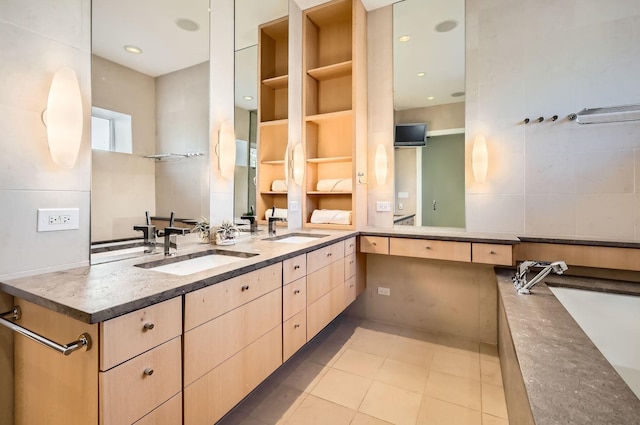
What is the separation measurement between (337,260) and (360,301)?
96 cm

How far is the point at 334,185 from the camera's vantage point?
310cm

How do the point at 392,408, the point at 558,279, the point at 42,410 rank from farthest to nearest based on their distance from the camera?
1. the point at 558,279
2. the point at 392,408
3. the point at 42,410

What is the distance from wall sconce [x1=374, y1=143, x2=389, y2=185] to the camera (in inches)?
120

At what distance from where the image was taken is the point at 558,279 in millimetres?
2242

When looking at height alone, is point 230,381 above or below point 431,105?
below

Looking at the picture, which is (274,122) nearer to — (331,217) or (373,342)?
(331,217)

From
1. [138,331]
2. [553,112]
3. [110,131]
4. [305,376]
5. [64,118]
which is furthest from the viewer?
[553,112]

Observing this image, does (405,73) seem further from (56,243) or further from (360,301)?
(56,243)

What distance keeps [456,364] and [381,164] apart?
6.16ft

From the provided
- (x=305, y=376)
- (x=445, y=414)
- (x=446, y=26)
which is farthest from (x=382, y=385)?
(x=446, y=26)

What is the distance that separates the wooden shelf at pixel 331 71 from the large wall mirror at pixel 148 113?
1281mm

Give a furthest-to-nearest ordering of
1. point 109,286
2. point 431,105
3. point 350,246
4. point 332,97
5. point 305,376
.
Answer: point 332,97, point 431,105, point 350,246, point 305,376, point 109,286

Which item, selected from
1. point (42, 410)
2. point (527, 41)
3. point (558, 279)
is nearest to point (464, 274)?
point (558, 279)

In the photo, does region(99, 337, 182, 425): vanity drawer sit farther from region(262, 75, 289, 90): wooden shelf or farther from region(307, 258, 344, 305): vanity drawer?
region(262, 75, 289, 90): wooden shelf
